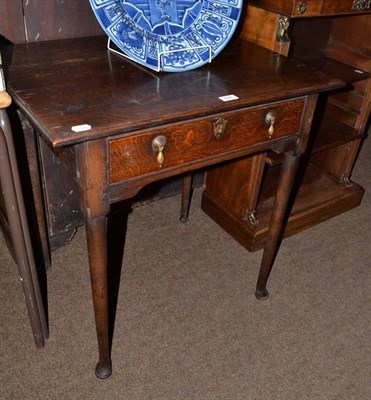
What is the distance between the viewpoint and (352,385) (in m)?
1.57

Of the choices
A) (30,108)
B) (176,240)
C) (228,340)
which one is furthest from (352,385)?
(30,108)

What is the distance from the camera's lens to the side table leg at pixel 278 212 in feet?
5.10

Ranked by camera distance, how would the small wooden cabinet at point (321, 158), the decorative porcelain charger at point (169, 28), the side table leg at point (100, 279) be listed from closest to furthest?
the side table leg at point (100, 279) < the decorative porcelain charger at point (169, 28) < the small wooden cabinet at point (321, 158)

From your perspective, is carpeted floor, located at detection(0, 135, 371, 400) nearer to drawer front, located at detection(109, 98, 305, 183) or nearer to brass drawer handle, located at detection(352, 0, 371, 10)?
drawer front, located at detection(109, 98, 305, 183)

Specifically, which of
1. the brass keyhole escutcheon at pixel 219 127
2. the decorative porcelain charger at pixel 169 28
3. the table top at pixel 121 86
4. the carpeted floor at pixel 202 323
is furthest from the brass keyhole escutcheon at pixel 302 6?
the carpeted floor at pixel 202 323

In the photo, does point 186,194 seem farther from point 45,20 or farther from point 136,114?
point 136,114

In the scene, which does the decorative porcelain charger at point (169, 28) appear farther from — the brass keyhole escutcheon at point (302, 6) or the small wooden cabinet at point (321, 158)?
the small wooden cabinet at point (321, 158)

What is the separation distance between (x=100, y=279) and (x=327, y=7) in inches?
48.0

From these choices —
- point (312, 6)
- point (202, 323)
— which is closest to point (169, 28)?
point (312, 6)

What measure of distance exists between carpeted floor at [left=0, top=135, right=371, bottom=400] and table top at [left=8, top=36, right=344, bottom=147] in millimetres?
859

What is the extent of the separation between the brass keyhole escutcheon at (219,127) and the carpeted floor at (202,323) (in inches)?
30.8

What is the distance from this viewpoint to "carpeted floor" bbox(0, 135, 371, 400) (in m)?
1.53

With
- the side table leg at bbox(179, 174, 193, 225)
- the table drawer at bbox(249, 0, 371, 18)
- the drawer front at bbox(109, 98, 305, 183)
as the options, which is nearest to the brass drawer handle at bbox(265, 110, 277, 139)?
the drawer front at bbox(109, 98, 305, 183)

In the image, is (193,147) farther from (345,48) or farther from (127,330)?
(345,48)
